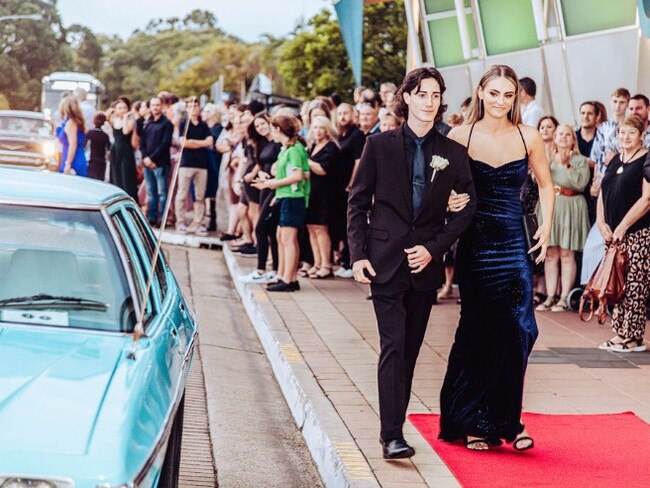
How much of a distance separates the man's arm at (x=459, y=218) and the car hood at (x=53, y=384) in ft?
7.09

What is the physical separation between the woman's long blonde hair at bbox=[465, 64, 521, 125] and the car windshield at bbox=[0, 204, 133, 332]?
235cm

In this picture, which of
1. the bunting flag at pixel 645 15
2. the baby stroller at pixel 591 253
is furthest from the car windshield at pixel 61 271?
the bunting flag at pixel 645 15

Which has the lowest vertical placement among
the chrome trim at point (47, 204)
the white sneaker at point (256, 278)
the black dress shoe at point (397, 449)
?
the white sneaker at point (256, 278)

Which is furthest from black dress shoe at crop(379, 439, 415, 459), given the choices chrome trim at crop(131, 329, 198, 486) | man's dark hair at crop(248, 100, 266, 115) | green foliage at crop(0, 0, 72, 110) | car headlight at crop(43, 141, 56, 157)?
green foliage at crop(0, 0, 72, 110)

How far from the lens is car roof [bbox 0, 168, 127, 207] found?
→ 537 cm

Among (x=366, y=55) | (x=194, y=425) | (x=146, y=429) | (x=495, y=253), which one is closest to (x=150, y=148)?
(x=194, y=425)

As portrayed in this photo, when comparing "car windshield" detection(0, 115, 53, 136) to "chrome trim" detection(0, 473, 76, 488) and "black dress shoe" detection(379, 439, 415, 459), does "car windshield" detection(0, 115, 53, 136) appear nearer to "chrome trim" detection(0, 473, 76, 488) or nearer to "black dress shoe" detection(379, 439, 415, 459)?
"black dress shoe" detection(379, 439, 415, 459)

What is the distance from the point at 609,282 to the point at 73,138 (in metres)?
11.2

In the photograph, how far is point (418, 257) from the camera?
6.44 meters

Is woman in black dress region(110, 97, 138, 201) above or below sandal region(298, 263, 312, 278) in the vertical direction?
above

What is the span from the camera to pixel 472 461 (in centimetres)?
673

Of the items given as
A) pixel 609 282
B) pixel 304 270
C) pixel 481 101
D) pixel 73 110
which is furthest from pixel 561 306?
pixel 73 110

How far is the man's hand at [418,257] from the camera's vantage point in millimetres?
6441

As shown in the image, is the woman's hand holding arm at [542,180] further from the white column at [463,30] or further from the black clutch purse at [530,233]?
the white column at [463,30]
